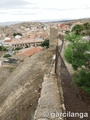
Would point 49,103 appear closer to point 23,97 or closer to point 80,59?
point 23,97

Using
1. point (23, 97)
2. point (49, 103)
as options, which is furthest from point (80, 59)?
point (49, 103)

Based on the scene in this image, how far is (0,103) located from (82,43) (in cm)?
446

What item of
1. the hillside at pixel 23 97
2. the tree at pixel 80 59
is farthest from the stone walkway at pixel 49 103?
the tree at pixel 80 59

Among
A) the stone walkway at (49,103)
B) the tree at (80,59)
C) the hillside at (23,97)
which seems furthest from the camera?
the tree at (80,59)

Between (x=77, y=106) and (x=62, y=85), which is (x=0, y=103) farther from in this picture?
(x=77, y=106)

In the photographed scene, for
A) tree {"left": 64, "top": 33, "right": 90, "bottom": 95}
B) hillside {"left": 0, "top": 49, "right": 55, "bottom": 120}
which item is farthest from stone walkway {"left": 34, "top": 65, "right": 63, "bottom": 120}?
tree {"left": 64, "top": 33, "right": 90, "bottom": 95}

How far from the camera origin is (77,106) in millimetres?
6930

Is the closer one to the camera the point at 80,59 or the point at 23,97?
the point at 23,97

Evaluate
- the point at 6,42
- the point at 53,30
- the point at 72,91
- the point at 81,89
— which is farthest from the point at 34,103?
the point at 6,42

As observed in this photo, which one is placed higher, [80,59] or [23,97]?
[80,59]

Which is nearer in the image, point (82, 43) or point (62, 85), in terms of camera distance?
point (62, 85)

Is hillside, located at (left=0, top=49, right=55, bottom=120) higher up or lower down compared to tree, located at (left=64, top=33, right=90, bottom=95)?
lower down

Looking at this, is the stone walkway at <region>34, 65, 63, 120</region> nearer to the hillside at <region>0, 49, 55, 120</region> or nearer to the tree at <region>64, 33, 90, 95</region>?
the hillside at <region>0, 49, 55, 120</region>

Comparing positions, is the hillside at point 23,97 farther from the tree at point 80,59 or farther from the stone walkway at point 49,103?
the tree at point 80,59
